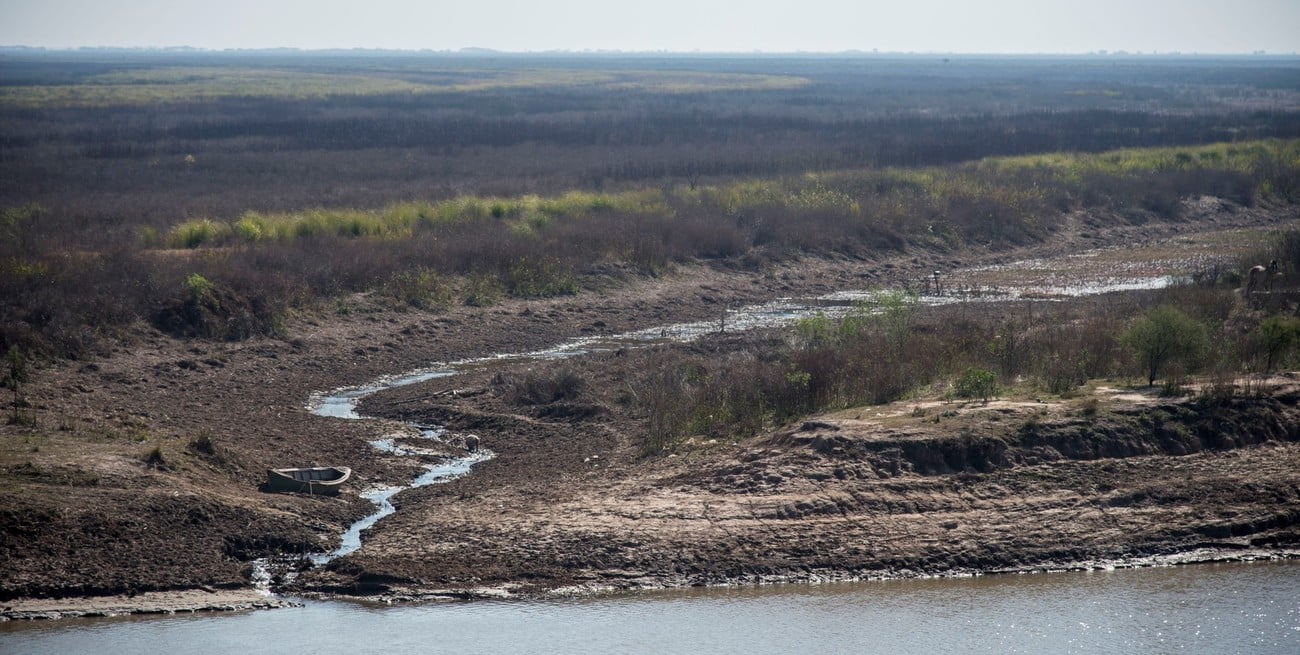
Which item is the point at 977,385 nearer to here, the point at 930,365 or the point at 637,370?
the point at 930,365

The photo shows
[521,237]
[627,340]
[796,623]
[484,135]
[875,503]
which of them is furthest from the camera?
[484,135]

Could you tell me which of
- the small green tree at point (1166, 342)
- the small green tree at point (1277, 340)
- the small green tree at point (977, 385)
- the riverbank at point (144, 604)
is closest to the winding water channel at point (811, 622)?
the riverbank at point (144, 604)

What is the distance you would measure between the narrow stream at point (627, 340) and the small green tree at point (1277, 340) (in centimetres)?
784

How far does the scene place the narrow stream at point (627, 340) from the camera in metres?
19.0

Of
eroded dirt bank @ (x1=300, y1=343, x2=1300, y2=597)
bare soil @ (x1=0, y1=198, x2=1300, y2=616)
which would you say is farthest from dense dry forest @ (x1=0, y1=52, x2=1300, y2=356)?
eroded dirt bank @ (x1=300, y1=343, x2=1300, y2=597)

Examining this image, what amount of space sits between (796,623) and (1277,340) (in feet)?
35.7

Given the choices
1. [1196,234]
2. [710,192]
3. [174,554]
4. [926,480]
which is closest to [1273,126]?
[1196,234]

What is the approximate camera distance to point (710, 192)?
4688cm

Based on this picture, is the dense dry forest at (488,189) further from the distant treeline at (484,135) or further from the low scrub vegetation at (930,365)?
the low scrub vegetation at (930,365)

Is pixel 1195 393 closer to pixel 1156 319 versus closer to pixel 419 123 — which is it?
pixel 1156 319

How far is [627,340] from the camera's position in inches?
1219

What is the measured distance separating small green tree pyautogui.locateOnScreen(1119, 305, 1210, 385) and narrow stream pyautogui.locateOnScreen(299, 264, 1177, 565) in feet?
23.0

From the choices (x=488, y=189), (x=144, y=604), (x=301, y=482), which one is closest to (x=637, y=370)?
(x=301, y=482)

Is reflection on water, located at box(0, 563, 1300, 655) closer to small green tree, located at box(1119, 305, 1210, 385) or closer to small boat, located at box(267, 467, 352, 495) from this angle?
small boat, located at box(267, 467, 352, 495)
